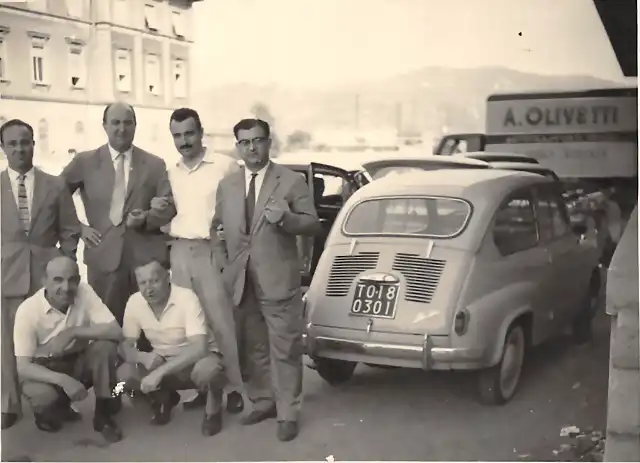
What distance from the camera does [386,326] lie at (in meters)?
1.80

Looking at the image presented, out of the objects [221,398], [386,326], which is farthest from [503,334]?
[221,398]

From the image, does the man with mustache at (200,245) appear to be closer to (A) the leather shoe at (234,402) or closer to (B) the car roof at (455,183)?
(A) the leather shoe at (234,402)

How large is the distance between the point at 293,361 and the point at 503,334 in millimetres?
585

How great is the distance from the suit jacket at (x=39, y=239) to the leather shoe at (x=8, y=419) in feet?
1.13

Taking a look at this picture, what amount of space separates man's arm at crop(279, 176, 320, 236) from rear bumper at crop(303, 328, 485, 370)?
0.32 m

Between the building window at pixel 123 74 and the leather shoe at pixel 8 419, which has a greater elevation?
the building window at pixel 123 74

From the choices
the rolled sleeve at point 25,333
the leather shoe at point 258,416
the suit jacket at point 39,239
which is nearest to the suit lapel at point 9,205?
the suit jacket at point 39,239

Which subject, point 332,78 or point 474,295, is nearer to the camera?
point 474,295

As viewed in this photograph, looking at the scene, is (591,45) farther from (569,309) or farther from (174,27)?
(174,27)

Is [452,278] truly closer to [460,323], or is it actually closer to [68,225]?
[460,323]

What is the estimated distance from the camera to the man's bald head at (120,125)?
74.6 inches

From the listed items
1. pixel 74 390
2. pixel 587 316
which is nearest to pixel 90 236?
pixel 74 390

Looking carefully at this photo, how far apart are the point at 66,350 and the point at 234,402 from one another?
1.65ft

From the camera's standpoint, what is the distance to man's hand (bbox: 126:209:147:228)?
188 centimetres
